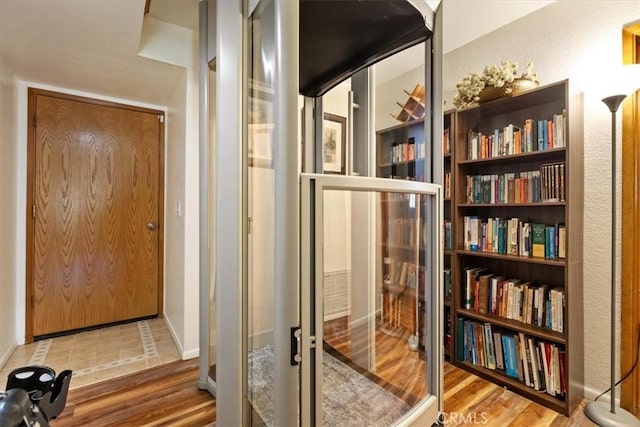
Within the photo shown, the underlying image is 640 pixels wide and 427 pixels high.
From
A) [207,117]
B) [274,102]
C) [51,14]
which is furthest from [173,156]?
[274,102]

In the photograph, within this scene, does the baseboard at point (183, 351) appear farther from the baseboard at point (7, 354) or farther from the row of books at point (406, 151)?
the row of books at point (406, 151)

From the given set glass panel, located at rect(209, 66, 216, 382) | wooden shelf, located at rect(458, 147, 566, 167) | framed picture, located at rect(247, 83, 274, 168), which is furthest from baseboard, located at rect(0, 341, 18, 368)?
wooden shelf, located at rect(458, 147, 566, 167)

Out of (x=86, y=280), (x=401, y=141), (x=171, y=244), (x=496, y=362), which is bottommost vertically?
(x=496, y=362)

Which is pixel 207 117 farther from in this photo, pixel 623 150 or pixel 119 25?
pixel 623 150

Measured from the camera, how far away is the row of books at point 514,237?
5.94 feet

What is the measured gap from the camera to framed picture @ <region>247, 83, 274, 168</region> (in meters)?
0.92

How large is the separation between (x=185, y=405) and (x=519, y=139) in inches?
98.1

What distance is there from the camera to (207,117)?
1.91m

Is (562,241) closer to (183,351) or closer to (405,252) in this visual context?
(405,252)

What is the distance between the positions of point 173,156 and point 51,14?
1232 mm

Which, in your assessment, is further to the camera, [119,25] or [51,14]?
[119,25]

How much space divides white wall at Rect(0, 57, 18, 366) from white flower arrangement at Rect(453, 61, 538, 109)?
3.09m

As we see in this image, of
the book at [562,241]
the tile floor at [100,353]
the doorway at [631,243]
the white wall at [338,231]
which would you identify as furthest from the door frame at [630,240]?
the tile floor at [100,353]

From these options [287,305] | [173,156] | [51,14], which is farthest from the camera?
[173,156]
